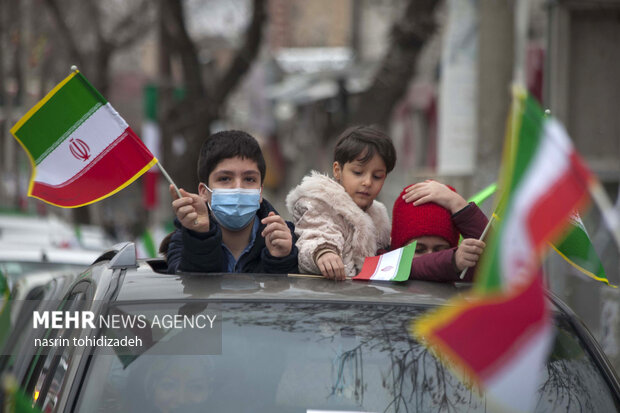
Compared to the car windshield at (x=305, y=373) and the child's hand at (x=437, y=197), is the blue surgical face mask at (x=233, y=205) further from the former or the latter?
the car windshield at (x=305, y=373)

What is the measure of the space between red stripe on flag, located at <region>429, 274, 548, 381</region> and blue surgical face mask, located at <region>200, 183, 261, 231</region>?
190cm

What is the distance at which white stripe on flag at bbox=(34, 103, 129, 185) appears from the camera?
162 inches

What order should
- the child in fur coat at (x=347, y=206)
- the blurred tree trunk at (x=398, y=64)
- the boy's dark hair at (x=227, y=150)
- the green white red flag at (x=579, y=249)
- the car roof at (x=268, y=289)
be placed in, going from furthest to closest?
the blurred tree trunk at (x=398, y=64) < the boy's dark hair at (x=227, y=150) < the child in fur coat at (x=347, y=206) < the green white red flag at (x=579, y=249) < the car roof at (x=268, y=289)

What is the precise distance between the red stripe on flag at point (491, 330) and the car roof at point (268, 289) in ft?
3.46

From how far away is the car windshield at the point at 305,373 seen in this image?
2.94 m

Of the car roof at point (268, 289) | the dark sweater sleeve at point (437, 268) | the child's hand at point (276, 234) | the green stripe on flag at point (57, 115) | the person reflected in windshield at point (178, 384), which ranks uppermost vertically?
the green stripe on flag at point (57, 115)

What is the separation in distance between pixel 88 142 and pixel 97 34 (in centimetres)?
2121

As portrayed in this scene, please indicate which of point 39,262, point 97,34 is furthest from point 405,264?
point 97,34

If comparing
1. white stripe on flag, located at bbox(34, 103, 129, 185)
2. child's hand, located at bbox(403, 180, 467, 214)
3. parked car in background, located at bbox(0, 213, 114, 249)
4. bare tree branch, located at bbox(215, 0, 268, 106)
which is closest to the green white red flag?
child's hand, located at bbox(403, 180, 467, 214)

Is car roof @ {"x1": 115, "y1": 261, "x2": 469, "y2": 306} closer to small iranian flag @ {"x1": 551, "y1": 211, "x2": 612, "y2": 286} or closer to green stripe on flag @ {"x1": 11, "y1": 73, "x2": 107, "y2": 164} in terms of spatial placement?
small iranian flag @ {"x1": 551, "y1": 211, "x2": 612, "y2": 286}

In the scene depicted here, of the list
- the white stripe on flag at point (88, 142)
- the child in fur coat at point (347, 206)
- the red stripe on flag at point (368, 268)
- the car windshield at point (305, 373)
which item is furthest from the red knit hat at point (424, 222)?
the white stripe on flag at point (88, 142)

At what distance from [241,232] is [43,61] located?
96.6 ft

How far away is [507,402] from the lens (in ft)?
6.80

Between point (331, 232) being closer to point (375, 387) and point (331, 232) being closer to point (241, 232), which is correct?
point (241, 232)
